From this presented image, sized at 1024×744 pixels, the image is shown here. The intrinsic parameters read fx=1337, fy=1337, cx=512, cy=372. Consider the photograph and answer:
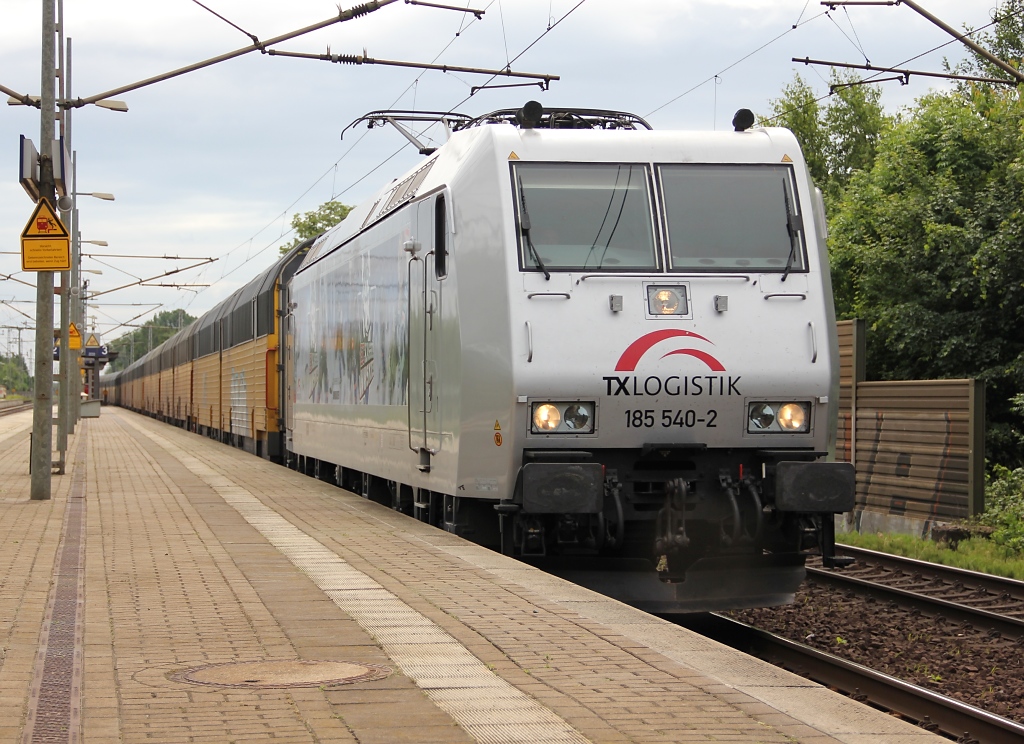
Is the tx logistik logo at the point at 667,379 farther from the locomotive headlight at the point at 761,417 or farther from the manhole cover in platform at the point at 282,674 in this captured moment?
the manhole cover in platform at the point at 282,674

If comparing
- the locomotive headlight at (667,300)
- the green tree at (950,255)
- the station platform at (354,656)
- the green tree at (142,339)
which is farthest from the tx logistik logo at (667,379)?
the green tree at (142,339)

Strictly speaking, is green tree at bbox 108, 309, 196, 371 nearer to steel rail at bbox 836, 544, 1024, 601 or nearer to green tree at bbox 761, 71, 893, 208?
green tree at bbox 761, 71, 893, 208

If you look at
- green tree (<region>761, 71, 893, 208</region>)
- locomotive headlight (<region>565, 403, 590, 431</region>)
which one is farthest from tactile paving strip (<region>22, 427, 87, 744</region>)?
green tree (<region>761, 71, 893, 208</region>)

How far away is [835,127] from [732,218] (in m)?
45.7

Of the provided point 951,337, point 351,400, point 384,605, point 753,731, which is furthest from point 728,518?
point 951,337

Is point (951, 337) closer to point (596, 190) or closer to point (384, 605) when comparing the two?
point (596, 190)

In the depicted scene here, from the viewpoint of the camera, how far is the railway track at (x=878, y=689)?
620 cm

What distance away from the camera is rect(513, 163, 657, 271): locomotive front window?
9.00 metres

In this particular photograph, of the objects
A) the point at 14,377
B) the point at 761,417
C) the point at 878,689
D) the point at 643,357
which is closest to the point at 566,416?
the point at 643,357

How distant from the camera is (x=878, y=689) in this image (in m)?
7.21

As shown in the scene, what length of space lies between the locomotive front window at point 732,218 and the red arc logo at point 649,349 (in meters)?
0.52

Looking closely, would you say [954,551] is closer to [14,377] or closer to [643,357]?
[643,357]

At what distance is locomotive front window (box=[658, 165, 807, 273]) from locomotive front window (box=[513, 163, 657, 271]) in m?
0.20

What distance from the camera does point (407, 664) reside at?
5.73m
